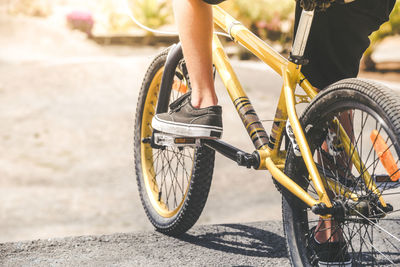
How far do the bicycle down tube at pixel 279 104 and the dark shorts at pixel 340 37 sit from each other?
149 mm

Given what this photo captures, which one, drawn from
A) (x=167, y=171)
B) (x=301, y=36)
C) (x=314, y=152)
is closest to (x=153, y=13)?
(x=167, y=171)

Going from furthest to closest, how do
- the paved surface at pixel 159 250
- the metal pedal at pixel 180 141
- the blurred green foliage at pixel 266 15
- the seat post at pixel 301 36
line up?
the blurred green foliage at pixel 266 15, the paved surface at pixel 159 250, the metal pedal at pixel 180 141, the seat post at pixel 301 36

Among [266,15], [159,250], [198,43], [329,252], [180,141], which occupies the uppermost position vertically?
[266,15]

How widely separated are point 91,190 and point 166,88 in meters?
6.28

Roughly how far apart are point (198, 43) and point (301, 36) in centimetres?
42

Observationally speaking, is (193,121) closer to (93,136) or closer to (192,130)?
(192,130)

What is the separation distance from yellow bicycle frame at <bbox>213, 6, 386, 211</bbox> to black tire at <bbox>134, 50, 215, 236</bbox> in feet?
1.17

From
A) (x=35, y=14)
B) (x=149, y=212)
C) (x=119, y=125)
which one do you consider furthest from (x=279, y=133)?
(x=35, y=14)

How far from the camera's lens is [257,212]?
25.0 feet

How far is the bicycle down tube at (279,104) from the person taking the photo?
195 centimetres

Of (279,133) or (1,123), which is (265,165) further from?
(1,123)

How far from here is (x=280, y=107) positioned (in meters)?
2.24

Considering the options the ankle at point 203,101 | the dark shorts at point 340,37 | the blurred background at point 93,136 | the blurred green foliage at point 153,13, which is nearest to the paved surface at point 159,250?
the ankle at point 203,101

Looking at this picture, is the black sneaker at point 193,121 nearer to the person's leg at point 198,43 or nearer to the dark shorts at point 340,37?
the person's leg at point 198,43
